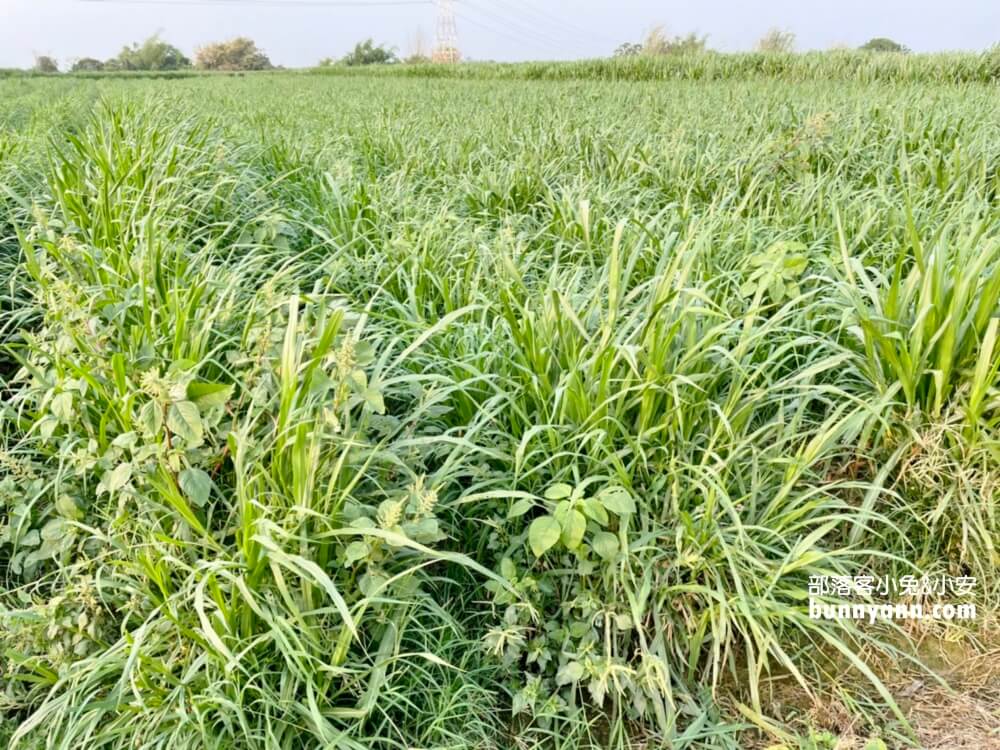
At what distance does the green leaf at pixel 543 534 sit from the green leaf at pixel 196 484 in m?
0.64

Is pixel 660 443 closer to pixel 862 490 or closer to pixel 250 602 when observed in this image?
pixel 862 490

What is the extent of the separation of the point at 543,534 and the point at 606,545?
0.49 feet

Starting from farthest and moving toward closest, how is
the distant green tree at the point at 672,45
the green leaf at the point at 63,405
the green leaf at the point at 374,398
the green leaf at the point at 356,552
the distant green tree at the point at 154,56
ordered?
the distant green tree at the point at 154,56, the distant green tree at the point at 672,45, the green leaf at the point at 63,405, the green leaf at the point at 374,398, the green leaf at the point at 356,552

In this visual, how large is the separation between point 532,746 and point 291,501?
68 cm

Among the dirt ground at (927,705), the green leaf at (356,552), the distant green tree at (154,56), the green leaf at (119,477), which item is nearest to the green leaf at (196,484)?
the green leaf at (119,477)

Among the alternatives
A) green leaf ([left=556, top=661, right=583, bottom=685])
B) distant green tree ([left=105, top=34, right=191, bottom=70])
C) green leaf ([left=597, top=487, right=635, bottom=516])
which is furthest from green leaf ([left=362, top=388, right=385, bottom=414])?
distant green tree ([left=105, top=34, right=191, bottom=70])

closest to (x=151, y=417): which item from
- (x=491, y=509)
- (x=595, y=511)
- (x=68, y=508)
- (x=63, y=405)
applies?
(x=63, y=405)

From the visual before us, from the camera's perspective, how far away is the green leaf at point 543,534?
3.95ft

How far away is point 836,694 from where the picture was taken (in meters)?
1.31

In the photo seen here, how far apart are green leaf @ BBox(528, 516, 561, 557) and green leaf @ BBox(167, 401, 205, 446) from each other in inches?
26.3

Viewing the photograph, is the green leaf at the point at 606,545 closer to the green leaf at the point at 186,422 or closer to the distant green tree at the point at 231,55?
the green leaf at the point at 186,422

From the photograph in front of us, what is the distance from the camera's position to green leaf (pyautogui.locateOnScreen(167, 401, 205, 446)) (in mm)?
1207

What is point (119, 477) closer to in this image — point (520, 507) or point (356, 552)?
point (356, 552)

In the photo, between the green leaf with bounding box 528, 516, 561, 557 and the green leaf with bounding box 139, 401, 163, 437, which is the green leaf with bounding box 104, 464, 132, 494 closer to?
the green leaf with bounding box 139, 401, 163, 437
